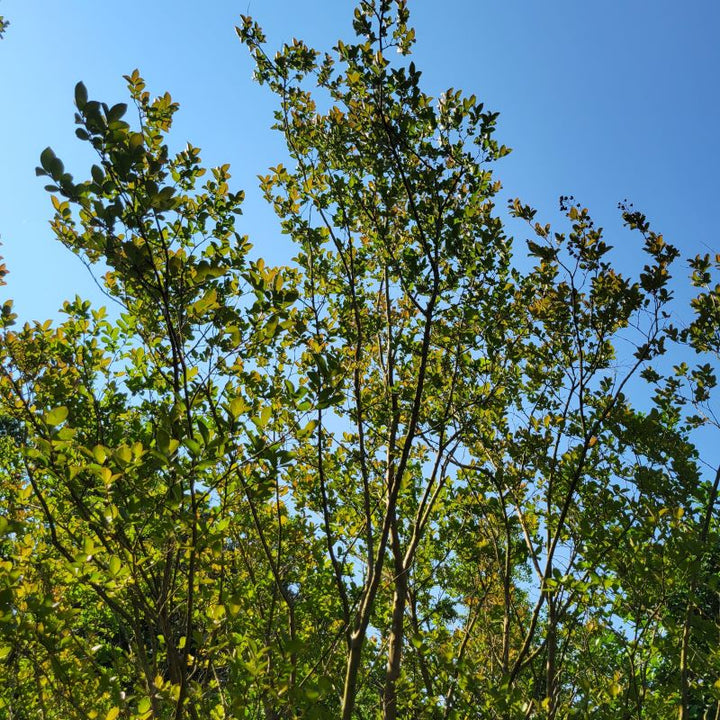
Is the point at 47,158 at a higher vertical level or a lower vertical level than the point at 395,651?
higher

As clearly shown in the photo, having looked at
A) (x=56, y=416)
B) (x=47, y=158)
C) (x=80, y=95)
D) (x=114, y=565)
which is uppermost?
(x=80, y=95)

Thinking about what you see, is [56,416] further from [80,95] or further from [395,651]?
[395,651]

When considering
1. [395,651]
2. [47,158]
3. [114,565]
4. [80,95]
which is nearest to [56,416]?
[114,565]

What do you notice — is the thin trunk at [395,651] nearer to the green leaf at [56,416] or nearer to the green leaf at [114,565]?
the green leaf at [114,565]

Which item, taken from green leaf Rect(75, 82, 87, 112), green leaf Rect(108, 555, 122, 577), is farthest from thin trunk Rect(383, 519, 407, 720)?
green leaf Rect(75, 82, 87, 112)

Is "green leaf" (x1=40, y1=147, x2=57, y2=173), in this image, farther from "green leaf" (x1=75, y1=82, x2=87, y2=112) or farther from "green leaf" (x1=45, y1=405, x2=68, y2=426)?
"green leaf" (x1=45, y1=405, x2=68, y2=426)

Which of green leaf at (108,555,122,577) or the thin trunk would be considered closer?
green leaf at (108,555,122,577)

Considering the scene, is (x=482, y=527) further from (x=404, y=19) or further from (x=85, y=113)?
(x=85, y=113)

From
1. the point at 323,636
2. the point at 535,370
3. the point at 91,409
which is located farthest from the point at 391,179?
the point at 323,636

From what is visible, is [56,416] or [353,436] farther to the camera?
[353,436]

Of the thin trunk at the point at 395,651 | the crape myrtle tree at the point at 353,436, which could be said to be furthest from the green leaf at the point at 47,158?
the thin trunk at the point at 395,651

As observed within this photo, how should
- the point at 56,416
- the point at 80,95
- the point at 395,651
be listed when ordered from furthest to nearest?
the point at 395,651, the point at 80,95, the point at 56,416

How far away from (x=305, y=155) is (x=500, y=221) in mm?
1486

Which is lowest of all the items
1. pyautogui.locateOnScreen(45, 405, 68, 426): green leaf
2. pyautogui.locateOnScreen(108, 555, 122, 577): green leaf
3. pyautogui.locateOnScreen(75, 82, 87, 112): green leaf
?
pyautogui.locateOnScreen(108, 555, 122, 577): green leaf
